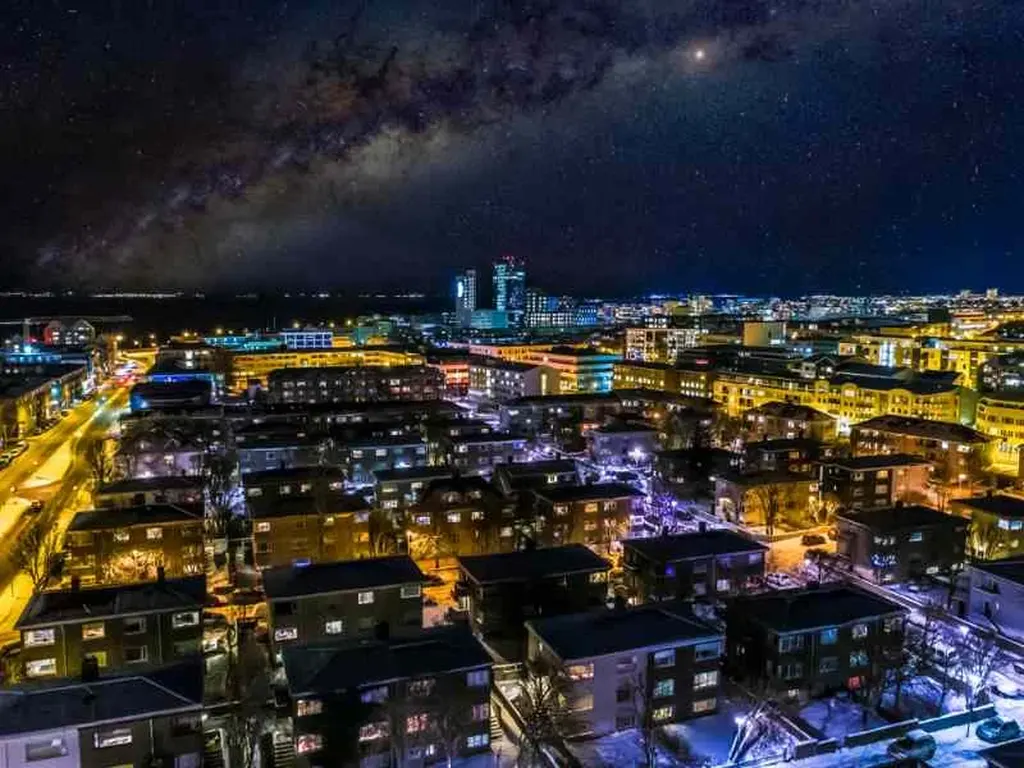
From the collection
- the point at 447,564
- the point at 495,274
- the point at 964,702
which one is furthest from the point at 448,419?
the point at 495,274

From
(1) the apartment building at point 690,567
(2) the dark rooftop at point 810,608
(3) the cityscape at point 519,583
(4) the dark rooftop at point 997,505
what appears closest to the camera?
(3) the cityscape at point 519,583

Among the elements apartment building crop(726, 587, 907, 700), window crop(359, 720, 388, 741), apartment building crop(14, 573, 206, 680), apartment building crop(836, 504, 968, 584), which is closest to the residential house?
apartment building crop(726, 587, 907, 700)

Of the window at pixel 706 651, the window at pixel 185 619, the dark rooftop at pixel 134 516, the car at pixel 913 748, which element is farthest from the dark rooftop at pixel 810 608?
the dark rooftop at pixel 134 516

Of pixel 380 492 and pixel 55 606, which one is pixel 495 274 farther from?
pixel 55 606

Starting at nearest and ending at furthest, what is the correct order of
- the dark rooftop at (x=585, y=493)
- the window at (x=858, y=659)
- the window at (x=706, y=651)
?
the window at (x=706, y=651) → the window at (x=858, y=659) → the dark rooftop at (x=585, y=493)

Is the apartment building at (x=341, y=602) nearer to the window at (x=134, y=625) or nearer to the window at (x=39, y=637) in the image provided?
the window at (x=134, y=625)

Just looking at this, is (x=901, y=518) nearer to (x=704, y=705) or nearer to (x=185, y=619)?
(x=704, y=705)

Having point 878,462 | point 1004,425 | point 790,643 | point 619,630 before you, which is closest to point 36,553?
point 619,630
